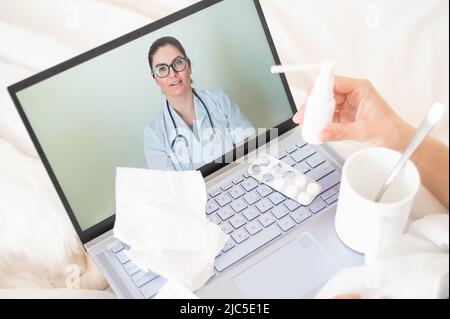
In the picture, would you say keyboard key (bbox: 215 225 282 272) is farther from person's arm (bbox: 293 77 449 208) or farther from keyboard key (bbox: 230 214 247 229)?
person's arm (bbox: 293 77 449 208)

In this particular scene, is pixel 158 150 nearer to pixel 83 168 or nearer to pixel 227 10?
pixel 83 168

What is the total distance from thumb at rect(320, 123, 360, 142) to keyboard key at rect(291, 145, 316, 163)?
0.29ft

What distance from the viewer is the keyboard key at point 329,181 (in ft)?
2.30

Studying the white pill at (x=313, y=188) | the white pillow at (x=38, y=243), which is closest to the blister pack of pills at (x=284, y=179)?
the white pill at (x=313, y=188)

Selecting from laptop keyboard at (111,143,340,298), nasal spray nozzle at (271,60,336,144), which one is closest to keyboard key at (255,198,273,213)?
laptop keyboard at (111,143,340,298)

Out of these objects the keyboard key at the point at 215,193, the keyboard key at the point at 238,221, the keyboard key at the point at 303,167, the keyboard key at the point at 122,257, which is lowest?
the keyboard key at the point at 238,221

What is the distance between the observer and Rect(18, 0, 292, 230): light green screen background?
648 millimetres

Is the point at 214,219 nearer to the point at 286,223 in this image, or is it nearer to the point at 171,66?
the point at 286,223

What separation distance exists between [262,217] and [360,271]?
14cm

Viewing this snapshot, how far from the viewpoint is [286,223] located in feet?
2.22

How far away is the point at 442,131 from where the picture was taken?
2.09ft

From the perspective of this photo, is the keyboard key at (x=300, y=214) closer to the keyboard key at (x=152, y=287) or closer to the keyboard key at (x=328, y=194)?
the keyboard key at (x=328, y=194)

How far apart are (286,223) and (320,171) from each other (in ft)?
0.29

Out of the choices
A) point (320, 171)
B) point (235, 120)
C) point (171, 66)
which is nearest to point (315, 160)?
point (320, 171)
